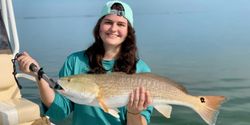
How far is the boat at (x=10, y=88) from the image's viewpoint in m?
4.87

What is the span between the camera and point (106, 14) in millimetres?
3631

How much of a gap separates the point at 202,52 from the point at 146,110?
1746 cm

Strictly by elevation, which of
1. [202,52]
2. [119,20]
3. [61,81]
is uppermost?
[119,20]

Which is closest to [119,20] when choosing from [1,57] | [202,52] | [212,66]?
[1,57]

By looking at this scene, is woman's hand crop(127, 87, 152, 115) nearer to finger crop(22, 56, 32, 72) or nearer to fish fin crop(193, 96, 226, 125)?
fish fin crop(193, 96, 226, 125)

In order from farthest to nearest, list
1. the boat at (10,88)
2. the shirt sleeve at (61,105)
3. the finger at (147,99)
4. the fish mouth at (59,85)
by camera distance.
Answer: the boat at (10,88) → the shirt sleeve at (61,105) → the finger at (147,99) → the fish mouth at (59,85)

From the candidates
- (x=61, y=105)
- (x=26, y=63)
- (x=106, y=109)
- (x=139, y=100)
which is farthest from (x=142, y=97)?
(x=26, y=63)

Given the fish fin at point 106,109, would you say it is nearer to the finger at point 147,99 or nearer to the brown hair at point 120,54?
the finger at point 147,99

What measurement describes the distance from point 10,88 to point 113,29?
2421 mm

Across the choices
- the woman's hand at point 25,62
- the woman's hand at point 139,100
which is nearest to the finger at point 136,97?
the woman's hand at point 139,100

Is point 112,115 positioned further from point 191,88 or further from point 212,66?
point 212,66

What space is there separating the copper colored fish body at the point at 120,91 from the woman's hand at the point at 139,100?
29mm

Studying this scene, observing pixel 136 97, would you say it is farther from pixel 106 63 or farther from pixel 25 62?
pixel 25 62

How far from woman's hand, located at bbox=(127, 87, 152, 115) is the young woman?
0.03 m
